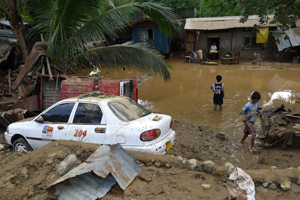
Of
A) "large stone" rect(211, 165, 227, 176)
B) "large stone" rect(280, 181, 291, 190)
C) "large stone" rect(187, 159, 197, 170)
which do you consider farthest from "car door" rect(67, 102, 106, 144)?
"large stone" rect(280, 181, 291, 190)

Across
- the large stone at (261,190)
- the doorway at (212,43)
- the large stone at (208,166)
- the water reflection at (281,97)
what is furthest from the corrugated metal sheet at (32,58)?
the doorway at (212,43)

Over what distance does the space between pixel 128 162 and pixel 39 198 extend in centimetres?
129

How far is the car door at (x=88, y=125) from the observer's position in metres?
4.25

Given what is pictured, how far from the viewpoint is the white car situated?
404 centimetres

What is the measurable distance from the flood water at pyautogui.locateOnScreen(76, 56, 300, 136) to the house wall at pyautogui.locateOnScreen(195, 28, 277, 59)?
8.34ft

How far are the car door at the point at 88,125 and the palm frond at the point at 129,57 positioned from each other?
114 inches

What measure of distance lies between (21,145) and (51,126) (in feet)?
3.62

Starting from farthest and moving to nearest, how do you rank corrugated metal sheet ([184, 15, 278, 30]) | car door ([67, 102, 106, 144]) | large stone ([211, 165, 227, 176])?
corrugated metal sheet ([184, 15, 278, 30]) → car door ([67, 102, 106, 144]) → large stone ([211, 165, 227, 176])

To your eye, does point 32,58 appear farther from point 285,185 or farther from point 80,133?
point 285,185

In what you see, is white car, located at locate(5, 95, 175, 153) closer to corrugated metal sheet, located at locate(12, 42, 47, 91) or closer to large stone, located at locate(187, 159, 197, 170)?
large stone, located at locate(187, 159, 197, 170)

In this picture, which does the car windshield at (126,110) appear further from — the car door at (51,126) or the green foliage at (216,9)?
the green foliage at (216,9)

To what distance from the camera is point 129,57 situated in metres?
7.00

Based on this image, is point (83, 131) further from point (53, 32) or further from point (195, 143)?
point (53, 32)

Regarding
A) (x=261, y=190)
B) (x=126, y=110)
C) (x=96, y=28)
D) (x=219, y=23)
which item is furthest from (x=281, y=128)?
(x=219, y=23)
